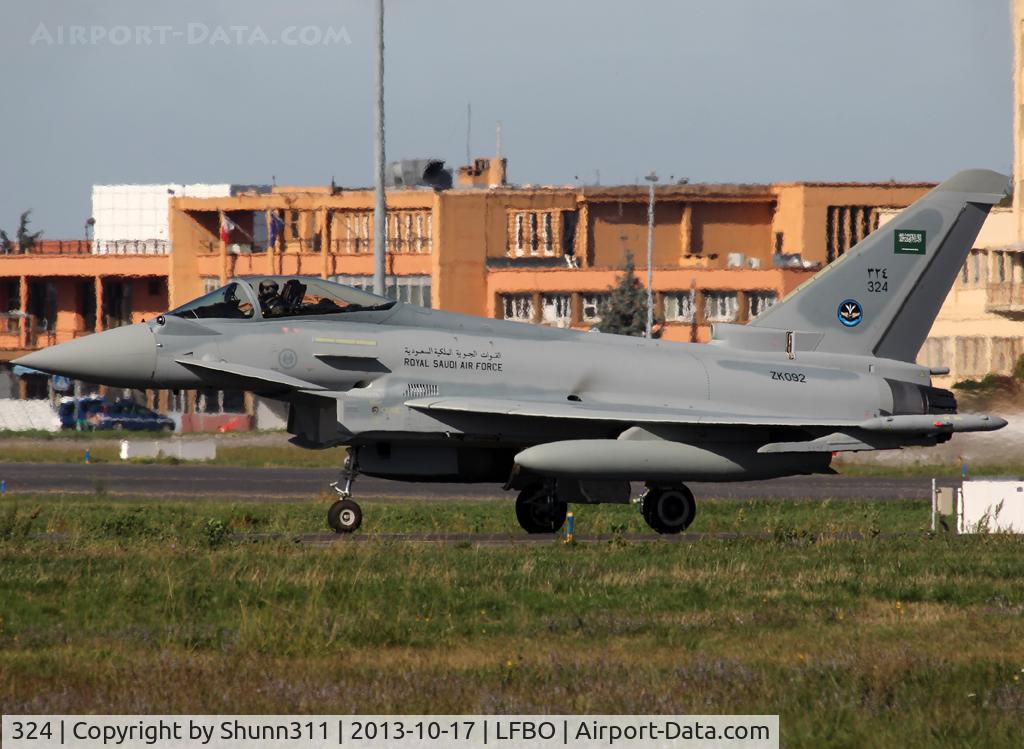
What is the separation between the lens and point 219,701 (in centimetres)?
941

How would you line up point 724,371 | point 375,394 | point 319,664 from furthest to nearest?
point 724,371, point 375,394, point 319,664

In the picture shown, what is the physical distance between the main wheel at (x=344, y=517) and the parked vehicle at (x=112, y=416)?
49.2m

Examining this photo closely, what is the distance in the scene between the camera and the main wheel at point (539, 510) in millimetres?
21484

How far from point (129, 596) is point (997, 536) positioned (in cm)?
1184

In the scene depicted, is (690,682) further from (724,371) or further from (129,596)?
(724,371)

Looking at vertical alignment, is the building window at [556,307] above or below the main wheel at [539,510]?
above

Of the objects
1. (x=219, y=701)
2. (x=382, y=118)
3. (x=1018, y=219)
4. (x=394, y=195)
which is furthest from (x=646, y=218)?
(x=219, y=701)

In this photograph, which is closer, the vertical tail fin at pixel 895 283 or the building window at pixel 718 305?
the vertical tail fin at pixel 895 283

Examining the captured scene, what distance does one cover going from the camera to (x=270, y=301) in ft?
67.2

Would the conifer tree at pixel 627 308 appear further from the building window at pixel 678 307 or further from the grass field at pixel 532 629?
the grass field at pixel 532 629

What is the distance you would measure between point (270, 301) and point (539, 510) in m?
4.78

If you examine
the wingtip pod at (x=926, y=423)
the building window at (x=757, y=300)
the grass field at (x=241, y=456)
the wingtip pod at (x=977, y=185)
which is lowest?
the grass field at (x=241, y=456)

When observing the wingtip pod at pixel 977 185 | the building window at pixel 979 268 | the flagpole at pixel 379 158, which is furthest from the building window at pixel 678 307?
the wingtip pod at pixel 977 185

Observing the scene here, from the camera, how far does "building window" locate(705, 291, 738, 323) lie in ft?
242
